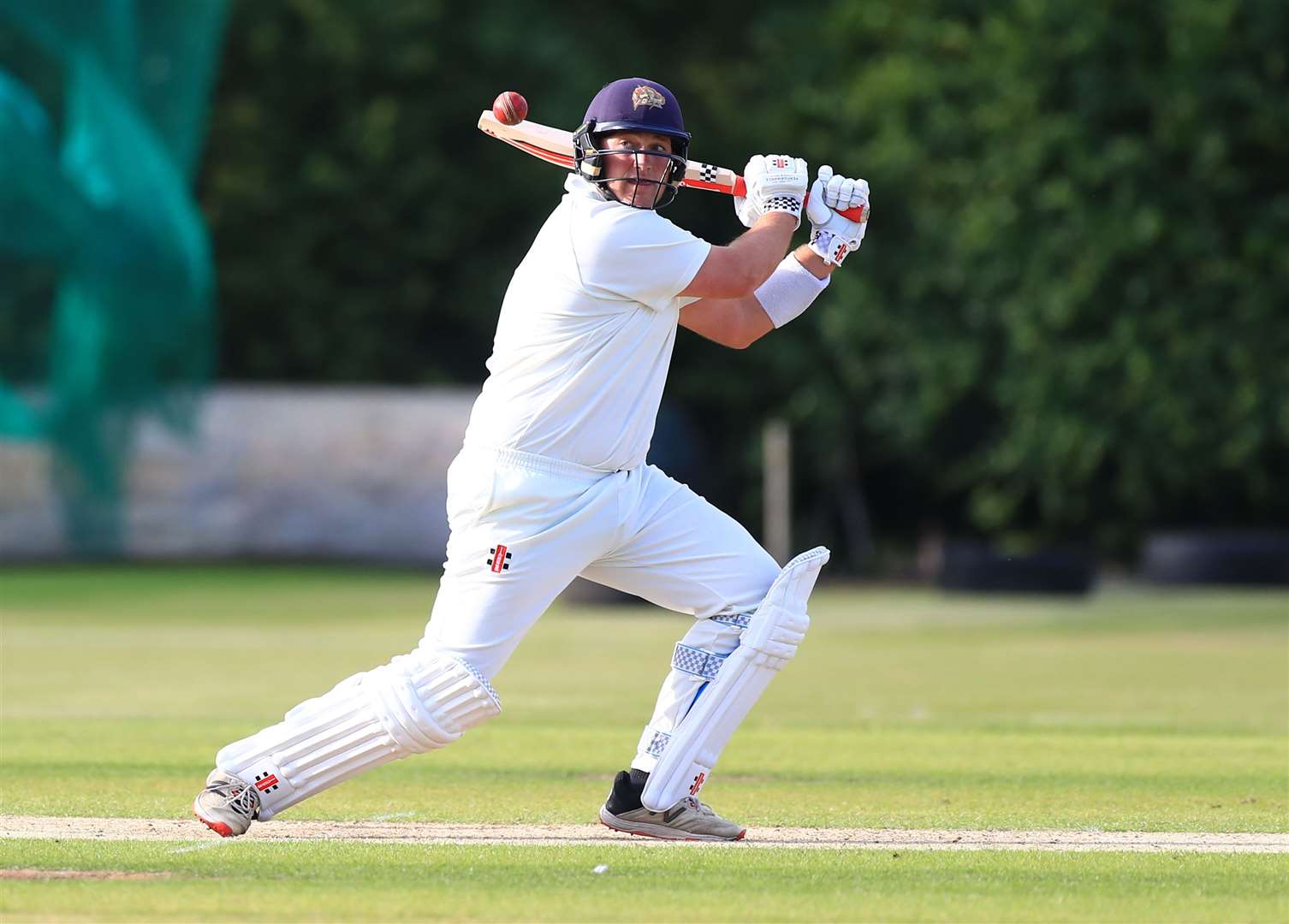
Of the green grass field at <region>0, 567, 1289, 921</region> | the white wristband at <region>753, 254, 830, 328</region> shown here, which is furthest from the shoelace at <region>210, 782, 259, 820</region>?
the white wristband at <region>753, 254, 830, 328</region>

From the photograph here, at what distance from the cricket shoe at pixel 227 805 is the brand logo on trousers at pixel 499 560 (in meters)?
0.95

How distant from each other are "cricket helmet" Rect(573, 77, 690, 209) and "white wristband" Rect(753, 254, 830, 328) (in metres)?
0.51

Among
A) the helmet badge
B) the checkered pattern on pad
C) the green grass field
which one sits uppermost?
the helmet badge

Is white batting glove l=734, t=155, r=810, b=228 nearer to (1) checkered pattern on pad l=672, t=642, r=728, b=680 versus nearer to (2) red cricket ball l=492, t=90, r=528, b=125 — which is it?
(2) red cricket ball l=492, t=90, r=528, b=125

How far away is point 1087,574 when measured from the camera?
22.8 m

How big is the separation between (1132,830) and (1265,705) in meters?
5.68

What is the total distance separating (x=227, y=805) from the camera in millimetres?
6266

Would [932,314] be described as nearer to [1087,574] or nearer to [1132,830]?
[1087,574]

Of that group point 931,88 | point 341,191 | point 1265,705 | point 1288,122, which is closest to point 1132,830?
point 1265,705

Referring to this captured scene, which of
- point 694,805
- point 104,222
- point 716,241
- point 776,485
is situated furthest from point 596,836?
point 716,241

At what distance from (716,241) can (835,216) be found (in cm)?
2446

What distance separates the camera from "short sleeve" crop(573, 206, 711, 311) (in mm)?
6430

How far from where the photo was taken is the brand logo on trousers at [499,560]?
6.36 m

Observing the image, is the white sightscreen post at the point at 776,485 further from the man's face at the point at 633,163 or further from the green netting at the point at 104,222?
the man's face at the point at 633,163
